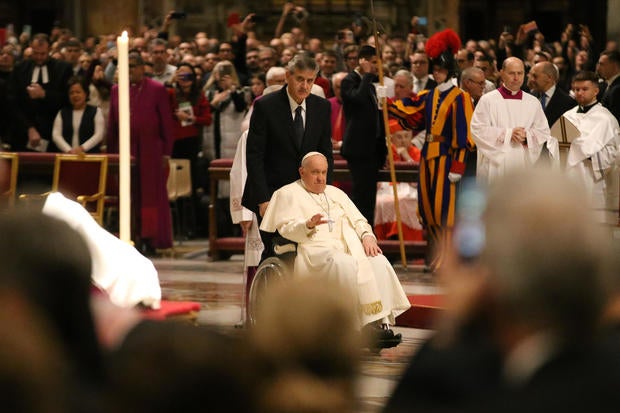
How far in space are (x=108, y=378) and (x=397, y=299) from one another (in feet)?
18.1

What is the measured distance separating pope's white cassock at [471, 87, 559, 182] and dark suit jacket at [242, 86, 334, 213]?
252 centimetres

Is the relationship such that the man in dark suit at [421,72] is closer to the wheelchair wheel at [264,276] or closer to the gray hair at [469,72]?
the gray hair at [469,72]

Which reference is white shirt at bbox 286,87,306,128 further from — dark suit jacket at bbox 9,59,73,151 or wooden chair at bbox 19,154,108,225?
dark suit jacket at bbox 9,59,73,151

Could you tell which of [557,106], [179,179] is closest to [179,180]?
[179,179]

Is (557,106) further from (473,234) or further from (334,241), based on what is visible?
(473,234)

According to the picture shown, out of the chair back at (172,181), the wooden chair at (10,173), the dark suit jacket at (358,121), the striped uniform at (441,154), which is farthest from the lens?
the chair back at (172,181)

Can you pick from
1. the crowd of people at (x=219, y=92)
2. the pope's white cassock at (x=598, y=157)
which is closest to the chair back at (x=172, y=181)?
the crowd of people at (x=219, y=92)

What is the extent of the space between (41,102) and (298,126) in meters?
5.73

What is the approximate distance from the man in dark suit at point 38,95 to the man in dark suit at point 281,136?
5.37 m

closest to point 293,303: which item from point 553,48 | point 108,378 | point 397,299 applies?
point 108,378

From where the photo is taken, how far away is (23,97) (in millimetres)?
13297

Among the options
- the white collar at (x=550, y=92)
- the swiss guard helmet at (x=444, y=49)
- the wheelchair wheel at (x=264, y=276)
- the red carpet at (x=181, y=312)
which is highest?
the swiss guard helmet at (x=444, y=49)

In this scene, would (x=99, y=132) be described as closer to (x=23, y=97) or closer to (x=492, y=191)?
(x=23, y=97)

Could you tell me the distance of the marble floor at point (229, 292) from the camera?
662cm
